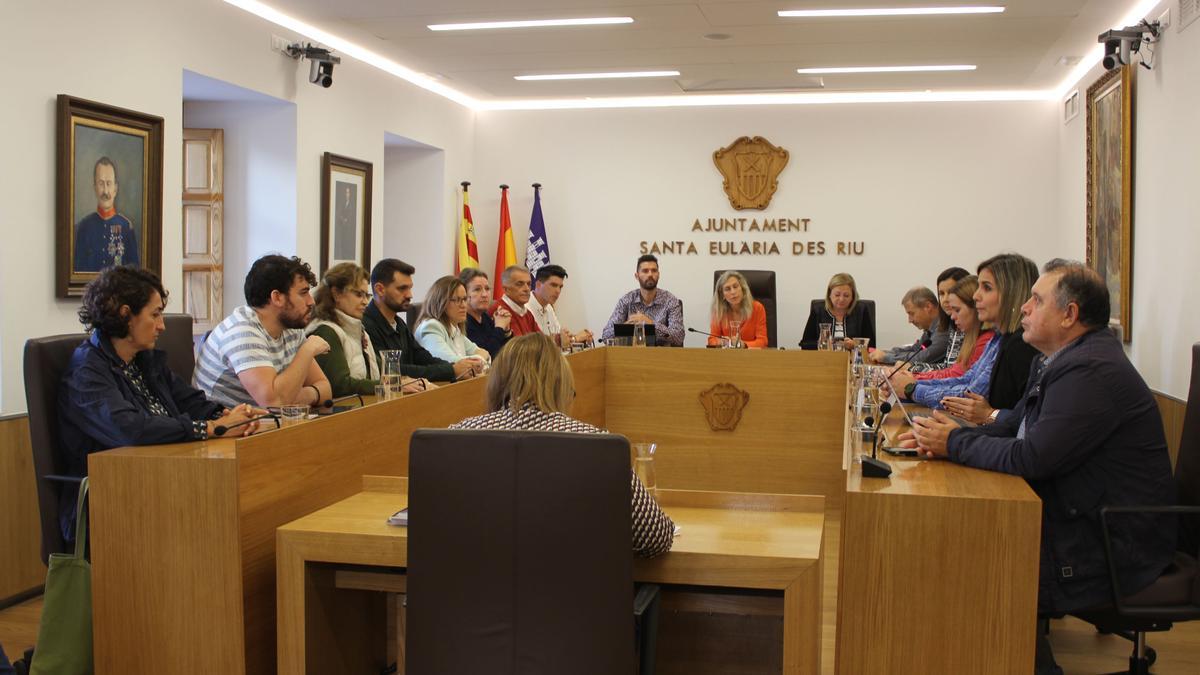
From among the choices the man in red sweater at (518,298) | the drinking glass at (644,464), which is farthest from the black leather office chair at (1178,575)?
the man in red sweater at (518,298)

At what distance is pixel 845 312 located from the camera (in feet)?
25.6

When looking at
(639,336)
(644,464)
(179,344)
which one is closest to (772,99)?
(639,336)

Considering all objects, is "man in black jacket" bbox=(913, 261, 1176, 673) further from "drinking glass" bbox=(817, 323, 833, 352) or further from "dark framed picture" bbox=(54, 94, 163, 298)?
"dark framed picture" bbox=(54, 94, 163, 298)

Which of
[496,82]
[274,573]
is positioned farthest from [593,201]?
[274,573]

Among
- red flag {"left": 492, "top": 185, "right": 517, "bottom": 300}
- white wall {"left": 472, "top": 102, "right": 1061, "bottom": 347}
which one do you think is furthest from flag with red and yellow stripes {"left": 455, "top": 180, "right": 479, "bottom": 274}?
white wall {"left": 472, "top": 102, "right": 1061, "bottom": 347}

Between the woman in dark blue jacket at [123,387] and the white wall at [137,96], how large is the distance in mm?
1714

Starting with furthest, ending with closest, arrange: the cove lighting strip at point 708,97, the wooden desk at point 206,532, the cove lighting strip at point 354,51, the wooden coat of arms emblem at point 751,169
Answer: the wooden coat of arms emblem at point 751,169, the cove lighting strip at point 708,97, the cove lighting strip at point 354,51, the wooden desk at point 206,532

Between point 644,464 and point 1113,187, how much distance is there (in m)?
5.33

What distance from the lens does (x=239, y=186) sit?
691cm

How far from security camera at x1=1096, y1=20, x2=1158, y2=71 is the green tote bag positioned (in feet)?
18.6

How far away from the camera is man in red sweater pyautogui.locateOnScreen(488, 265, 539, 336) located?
6.59 metres

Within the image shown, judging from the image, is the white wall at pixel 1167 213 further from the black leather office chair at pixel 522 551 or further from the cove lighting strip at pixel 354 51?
the cove lighting strip at pixel 354 51

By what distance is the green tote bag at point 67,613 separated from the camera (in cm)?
260

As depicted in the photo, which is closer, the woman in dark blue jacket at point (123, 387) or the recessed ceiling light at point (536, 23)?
the woman in dark blue jacket at point (123, 387)
